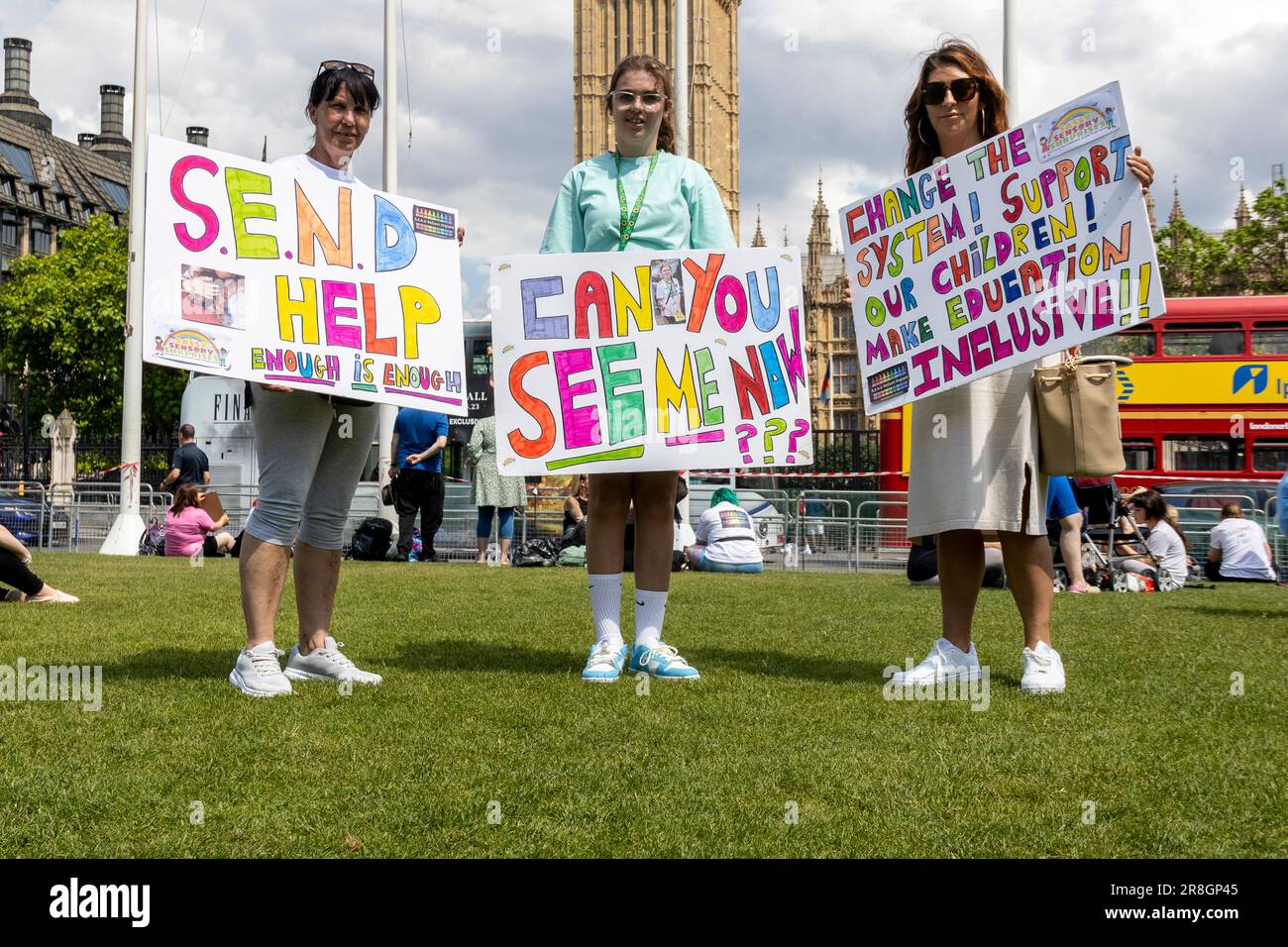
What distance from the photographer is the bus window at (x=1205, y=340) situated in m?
21.7

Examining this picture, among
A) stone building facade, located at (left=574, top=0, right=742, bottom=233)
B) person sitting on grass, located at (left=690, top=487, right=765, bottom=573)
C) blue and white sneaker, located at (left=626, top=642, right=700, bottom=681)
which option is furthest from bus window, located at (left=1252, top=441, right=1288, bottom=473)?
stone building facade, located at (left=574, top=0, right=742, bottom=233)

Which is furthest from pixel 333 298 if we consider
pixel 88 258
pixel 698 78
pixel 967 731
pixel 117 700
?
pixel 698 78

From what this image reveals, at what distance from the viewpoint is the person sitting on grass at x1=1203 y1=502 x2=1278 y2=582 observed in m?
14.4

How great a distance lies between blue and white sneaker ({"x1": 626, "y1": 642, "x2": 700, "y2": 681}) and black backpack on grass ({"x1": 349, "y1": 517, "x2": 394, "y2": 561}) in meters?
11.0

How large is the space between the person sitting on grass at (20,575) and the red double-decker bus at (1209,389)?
17112 millimetres

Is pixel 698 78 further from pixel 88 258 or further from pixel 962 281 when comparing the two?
pixel 962 281

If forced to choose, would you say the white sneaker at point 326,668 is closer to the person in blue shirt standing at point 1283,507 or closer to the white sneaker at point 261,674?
the white sneaker at point 261,674

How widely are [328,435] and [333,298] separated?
509mm

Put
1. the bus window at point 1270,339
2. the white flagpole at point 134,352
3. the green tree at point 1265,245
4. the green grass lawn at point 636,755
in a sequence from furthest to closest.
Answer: the green tree at point 1265,245, the bus window at point 1270,339, the white flagpole at point 134,352, the green grass lawn at point 636,755

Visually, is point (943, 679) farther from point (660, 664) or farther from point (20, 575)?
point (20, 575)

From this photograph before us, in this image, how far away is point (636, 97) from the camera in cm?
518

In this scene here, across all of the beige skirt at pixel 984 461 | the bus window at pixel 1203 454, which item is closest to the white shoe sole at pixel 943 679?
the beige skirt at pixel 984 461
